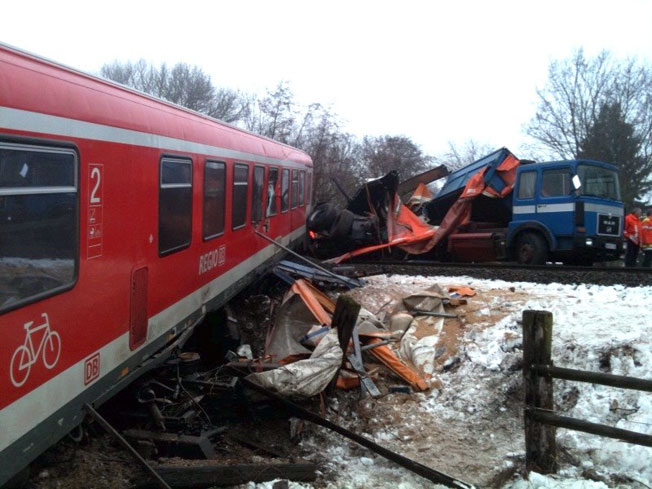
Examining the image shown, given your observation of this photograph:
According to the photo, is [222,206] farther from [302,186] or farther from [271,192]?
[302,186]

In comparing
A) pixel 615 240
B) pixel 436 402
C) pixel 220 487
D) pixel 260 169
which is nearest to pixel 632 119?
pixel 615 240

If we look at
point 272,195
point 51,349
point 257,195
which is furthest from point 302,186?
point 51,349

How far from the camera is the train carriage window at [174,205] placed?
5.44m

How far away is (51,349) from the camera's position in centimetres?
351

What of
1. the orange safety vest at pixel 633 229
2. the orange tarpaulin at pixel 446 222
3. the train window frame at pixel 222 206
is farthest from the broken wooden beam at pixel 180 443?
the orange safety vest at pixel 633 229

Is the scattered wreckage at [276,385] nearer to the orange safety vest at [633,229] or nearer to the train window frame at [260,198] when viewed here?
the train window frame at [260,198]

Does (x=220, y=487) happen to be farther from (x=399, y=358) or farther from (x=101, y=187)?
(x=399, y=358)

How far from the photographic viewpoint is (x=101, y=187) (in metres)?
4.16

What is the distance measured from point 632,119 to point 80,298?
139ft

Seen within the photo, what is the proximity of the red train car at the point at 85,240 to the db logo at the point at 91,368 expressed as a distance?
11mm

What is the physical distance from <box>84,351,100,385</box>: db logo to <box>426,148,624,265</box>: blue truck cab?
11.1 metres

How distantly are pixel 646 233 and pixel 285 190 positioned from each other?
30.7 ft

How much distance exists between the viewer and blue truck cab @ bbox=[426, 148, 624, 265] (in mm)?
12797

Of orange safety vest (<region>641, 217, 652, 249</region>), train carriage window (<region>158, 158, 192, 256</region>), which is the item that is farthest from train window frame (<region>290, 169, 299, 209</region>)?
orange safety vest (<region>641, 217, 652, 249</region>)
